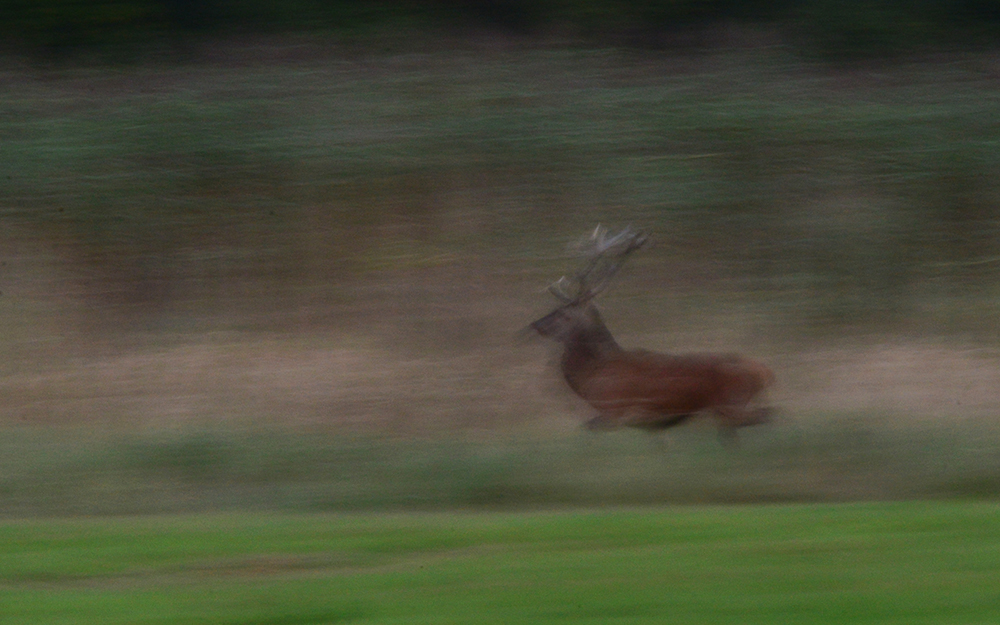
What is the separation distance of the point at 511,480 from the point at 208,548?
8.76 feet

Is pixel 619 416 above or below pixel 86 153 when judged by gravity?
below

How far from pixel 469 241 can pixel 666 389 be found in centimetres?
460

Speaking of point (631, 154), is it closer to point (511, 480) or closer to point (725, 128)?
point (725, 128)

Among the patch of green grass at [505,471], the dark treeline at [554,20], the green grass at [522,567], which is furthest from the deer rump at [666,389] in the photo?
the dark treeline at [554,20]

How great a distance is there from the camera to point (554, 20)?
17.6 metres

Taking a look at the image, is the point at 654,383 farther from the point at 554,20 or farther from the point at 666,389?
the point at 554,20

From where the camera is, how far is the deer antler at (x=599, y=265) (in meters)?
10.6

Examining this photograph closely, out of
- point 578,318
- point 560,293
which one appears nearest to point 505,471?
point 578,318

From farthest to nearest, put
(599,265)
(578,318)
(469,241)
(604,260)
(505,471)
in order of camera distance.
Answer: (469,241) → (604,260) → (599,265) → (578,318) → (505,471)

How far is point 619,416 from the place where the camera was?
9.84 meters

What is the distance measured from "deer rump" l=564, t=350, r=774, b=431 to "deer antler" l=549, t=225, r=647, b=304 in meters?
0.63

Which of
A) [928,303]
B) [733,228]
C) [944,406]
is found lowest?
[944,406]

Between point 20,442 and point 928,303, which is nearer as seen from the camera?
point 20,442

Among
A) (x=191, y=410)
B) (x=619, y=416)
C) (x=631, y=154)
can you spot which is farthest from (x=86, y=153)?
(x=619, y=416)
